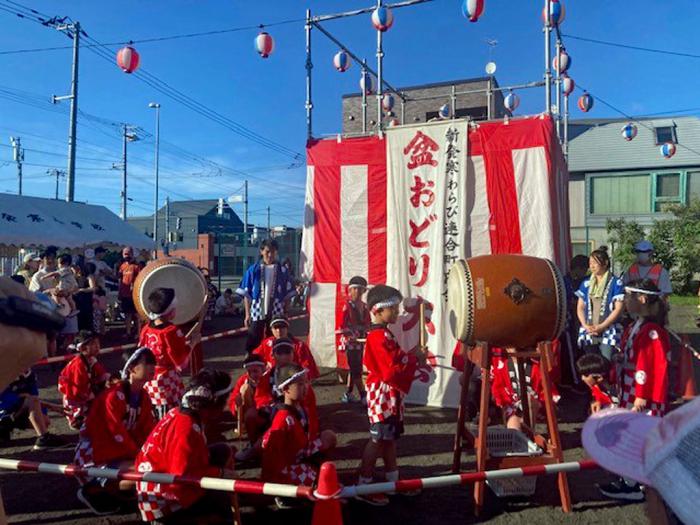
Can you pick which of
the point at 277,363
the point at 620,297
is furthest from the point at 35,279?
the point at 620,297

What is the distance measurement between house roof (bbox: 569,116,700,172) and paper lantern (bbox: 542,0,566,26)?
14496 millimetres

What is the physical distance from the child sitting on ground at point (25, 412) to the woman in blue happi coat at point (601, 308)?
4.81 metres

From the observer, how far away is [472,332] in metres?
3.42

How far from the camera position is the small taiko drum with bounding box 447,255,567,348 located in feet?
10.9

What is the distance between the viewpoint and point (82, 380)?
4332 mm

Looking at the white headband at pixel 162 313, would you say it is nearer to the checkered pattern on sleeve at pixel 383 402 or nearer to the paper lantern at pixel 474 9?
the checkered pattern on sleeve at pixel 383 402

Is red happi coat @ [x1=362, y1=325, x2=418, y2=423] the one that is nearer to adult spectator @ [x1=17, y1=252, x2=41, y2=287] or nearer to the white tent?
adult spectator @ [x1=17, y1=252, x2=41, y2=287]

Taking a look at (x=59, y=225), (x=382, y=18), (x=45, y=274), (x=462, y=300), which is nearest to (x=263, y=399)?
(x=462, y=300)

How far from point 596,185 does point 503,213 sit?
653 inches

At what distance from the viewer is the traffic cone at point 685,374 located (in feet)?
16.2

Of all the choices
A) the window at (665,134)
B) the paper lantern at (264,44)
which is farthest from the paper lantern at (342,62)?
the window at (665,134)

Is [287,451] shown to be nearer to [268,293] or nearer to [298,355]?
[298,355]

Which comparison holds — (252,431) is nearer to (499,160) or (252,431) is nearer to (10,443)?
(10,443)

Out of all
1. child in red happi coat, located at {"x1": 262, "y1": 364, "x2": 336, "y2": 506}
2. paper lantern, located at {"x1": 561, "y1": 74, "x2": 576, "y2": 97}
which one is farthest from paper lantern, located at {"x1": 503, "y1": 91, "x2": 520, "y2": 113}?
child in red happi coat, located at {"x1": 262, "y1": 364, "x2": 336, "y2": 506}
